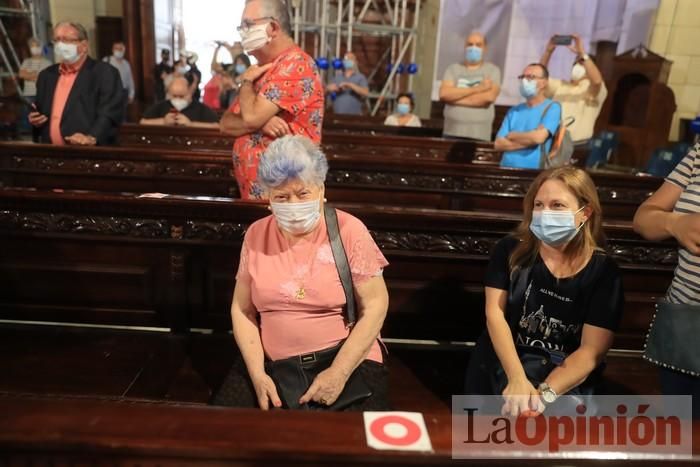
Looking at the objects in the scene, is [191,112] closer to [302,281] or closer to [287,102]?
[287,102]

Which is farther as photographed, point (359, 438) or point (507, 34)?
point (507, 34)

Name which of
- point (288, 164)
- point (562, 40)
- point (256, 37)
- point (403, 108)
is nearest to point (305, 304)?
point (288, 164)

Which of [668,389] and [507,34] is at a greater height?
[507,34]

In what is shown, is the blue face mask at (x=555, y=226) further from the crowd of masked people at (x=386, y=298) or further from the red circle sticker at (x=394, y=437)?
the red circle sticker at (x=394, y=437)

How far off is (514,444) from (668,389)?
96 cm

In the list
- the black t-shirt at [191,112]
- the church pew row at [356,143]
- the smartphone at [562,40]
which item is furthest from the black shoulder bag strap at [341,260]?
the smartphone at [562,40]

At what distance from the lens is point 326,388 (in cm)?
164

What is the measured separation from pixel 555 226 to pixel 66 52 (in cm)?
358

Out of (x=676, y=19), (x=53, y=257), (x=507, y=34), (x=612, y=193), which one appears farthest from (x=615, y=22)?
(x=53, y=257)

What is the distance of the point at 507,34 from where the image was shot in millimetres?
9508

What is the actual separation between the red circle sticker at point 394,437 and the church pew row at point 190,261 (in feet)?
4.23

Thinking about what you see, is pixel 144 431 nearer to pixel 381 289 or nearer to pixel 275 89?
pixel 381 289

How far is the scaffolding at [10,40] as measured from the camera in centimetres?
907

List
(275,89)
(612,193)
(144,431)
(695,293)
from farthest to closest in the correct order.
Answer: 1. (612,193)
2. (275,89)
3. (695,293)
4. (144,431)
